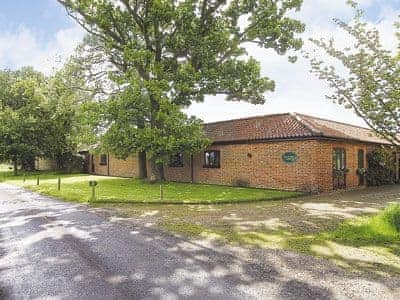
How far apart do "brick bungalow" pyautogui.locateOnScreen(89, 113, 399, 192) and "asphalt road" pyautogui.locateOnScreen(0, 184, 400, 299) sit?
1122cm

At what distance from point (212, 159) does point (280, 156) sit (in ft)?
18.4

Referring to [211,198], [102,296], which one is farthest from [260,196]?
[102,296]

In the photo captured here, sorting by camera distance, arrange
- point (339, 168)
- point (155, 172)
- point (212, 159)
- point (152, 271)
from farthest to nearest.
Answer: point (155, 172) < point (212, 159) < point (339, 168) < point (152, 271)

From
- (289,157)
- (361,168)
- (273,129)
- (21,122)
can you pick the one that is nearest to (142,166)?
(273,129)

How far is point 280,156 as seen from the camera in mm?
19031

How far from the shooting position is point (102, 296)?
4969 millimetres

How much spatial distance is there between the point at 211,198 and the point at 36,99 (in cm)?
2749

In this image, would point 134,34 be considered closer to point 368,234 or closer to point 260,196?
point 260,196


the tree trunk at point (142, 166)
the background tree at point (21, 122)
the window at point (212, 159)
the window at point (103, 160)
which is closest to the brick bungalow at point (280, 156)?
the window at point (212, 159)

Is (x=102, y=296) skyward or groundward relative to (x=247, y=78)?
groundward

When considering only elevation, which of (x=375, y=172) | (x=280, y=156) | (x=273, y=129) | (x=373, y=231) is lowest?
(x=373, y=231)

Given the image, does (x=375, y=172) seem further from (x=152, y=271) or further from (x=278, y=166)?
(x=152, y=271)

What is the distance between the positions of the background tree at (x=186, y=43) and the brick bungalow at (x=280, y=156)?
106 inches

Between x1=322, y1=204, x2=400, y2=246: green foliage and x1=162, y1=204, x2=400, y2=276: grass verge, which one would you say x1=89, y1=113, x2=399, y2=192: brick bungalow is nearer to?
x1=162, y1=204, x2=400, y2=276: grass verge
